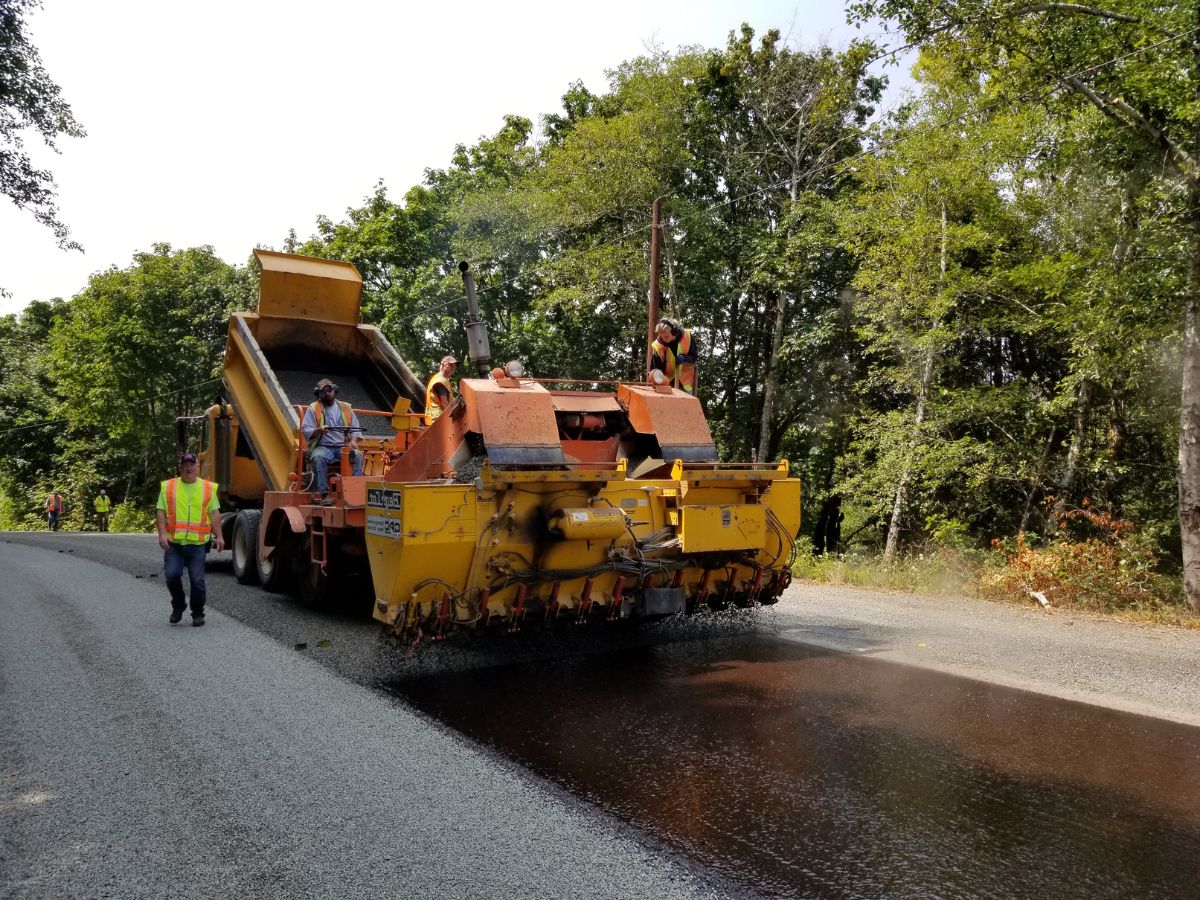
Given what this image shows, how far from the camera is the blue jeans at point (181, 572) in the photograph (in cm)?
725

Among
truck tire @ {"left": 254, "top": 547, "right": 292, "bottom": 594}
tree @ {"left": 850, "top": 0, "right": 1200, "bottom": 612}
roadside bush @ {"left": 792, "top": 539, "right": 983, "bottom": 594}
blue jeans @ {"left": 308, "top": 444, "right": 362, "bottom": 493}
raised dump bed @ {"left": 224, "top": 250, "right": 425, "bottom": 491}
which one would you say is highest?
tree @ {"left": 850, "top": 0, "right": 1200, "bottom": 612}

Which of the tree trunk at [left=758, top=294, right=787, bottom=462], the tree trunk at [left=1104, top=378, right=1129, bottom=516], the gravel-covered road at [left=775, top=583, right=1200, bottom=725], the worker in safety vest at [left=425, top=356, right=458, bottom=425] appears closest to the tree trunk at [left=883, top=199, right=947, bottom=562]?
the tree trunk at [left=1104, top=378, right=1129, bottom=516]

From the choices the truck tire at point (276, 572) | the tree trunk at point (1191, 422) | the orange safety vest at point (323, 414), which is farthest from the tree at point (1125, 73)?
the truck tire at point (276, 572)

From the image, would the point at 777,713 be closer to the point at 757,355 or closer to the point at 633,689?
the point at 633,689

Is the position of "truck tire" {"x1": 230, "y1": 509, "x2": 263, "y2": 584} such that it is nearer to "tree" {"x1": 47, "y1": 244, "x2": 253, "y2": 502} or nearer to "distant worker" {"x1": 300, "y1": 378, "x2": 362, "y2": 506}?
"distant worker" {"x1": 300, "y1": 378, "x2": 362, "y2": 506}

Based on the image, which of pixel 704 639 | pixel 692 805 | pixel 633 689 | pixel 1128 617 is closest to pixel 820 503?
pixel 1128 617

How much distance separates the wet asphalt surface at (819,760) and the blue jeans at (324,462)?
1.78 meters

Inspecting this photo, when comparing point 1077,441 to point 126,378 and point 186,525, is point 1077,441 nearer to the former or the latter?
point 186,525

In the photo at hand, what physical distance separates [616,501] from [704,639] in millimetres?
1634

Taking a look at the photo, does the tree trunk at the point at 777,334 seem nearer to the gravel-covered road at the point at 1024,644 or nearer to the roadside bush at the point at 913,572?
the roadside bush at the point at 913,572

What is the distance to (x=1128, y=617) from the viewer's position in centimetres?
852

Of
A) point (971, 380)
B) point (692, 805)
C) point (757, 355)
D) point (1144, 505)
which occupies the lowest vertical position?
point (692, 805)

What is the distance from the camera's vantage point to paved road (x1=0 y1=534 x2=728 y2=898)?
2.79 m

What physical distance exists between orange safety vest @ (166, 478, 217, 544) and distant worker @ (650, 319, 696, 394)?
423cm
